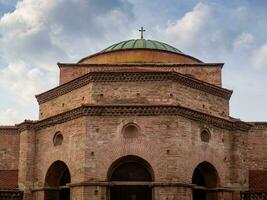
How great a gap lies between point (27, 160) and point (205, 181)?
25.4 ft

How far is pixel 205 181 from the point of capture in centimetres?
2167

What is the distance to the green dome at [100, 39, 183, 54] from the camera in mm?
25859

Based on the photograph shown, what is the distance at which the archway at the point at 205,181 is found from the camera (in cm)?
2133

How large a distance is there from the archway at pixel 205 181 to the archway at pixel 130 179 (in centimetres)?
241

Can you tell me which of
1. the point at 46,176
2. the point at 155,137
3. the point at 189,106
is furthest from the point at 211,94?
the point at 46,176

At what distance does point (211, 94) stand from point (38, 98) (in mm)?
7970

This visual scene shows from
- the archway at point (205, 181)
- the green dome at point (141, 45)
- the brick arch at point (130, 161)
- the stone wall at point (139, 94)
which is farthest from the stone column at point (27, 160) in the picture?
the archway at point (205, 181)

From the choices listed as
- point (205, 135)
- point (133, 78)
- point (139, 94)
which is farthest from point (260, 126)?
point (133, 78)

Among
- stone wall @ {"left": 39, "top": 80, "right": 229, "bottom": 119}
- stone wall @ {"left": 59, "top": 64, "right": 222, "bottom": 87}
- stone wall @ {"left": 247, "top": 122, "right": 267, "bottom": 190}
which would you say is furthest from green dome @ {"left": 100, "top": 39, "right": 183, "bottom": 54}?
stone wall @ {"left": 247, "top": 122, "right": 267, "bottom": 190}

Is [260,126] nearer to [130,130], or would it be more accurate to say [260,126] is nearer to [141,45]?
[141,45]

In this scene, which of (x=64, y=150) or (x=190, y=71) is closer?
(x=64, y=150)

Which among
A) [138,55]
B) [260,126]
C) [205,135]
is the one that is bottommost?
[205,135]

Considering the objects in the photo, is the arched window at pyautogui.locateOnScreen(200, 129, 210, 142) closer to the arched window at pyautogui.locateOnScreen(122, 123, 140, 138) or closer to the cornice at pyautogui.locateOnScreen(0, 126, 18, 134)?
the arched window at pyautogui.locateOnScreen(122, 123, 140, 138)

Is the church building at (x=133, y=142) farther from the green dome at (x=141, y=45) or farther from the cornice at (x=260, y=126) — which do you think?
the cornice at (x=260, y=126)
